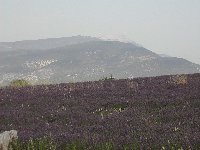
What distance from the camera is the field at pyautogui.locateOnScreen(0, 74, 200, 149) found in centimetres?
951

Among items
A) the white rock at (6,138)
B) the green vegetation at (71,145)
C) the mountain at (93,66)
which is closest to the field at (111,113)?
the green vegetation at (71,145)

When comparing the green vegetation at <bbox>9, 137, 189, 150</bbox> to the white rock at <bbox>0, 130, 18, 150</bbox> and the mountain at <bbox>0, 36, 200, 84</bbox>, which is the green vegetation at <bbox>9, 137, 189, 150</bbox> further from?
the mountain at <bbox>0, 36, 200, 84</bbox>

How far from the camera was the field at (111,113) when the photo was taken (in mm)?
9514

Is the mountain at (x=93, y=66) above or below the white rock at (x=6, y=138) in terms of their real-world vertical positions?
below

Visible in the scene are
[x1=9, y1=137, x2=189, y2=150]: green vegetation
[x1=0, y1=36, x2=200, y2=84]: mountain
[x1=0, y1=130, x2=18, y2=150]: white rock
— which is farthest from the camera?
[x1=0, y1=36, x2=200, y2=84]: mountain

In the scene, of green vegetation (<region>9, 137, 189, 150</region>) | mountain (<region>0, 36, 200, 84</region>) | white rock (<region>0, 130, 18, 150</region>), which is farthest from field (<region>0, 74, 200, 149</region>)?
mountain (<region>0, 36, 200, 84</region>)

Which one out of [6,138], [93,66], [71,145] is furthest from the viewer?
[93,66]

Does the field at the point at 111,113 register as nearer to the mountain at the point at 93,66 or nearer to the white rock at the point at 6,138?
the white rock at the point at 6,138

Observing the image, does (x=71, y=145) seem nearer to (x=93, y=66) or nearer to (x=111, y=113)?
(x=111, y=113)

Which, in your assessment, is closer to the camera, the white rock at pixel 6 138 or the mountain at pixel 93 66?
the white rock at pixel 6 138

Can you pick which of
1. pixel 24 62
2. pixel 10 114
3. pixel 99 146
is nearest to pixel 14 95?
pixel 10 114

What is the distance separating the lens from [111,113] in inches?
526

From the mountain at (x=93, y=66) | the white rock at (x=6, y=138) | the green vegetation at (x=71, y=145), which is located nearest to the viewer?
the green vegetation at (x=71, y=145)

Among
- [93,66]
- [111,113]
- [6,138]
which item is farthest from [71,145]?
[93,66]
